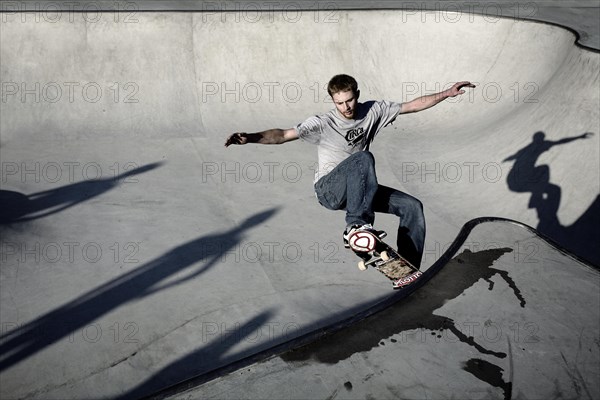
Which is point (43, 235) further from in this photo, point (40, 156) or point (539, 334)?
point (539, 334)

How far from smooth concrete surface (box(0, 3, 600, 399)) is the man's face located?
216cm

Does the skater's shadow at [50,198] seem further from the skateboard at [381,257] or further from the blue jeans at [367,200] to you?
the skateboard at [381,257]

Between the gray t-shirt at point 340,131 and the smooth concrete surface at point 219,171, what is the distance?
195 centimetres

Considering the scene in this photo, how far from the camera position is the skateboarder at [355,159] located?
6105 mm

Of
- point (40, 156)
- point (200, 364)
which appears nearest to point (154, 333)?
point (200, 364)

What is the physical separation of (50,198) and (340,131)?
7270 millimetres

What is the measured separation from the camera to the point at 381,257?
19.9 feet

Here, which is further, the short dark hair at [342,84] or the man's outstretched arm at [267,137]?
the short dark hair at [342,84]

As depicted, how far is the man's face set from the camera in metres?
6.12

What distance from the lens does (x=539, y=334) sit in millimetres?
5512

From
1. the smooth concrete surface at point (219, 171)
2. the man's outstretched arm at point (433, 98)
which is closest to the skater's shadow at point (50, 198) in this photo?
the smooth concrete surface at point (219, 171)

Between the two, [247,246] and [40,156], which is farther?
[40,156]

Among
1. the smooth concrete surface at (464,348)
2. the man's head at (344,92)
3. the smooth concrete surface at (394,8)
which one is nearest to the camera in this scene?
the smooth concrete surface at (464,348)

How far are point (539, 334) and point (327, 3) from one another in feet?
46.6
